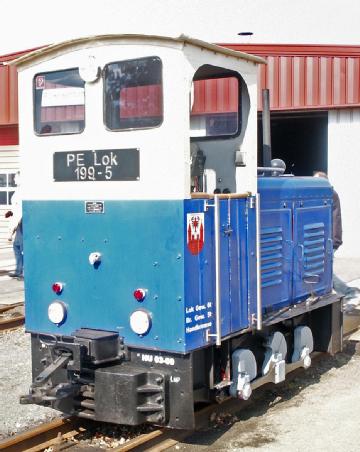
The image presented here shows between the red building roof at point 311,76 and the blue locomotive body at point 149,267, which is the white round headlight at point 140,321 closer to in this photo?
the blue locomotive body at point 149,267

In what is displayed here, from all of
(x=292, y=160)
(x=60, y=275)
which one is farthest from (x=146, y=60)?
(x=292, y=160)

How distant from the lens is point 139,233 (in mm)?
5164

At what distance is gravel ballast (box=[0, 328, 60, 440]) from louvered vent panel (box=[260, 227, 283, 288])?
85.2 inches

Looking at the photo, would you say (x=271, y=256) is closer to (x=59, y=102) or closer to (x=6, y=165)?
(x=59, y=102)

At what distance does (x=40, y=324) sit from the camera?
5.70m

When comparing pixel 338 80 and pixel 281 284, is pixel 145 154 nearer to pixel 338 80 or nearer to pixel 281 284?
pixel 281 284

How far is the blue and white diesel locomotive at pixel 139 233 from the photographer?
5.02 m

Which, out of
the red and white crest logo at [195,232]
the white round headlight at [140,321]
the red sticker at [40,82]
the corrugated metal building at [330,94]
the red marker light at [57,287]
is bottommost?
the white round headlight at [140,321]

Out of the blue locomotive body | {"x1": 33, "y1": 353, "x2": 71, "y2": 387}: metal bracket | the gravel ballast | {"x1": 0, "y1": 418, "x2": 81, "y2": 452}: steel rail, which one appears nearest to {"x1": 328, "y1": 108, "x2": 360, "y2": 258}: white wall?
the gravel ballast

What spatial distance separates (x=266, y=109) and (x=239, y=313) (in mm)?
2610

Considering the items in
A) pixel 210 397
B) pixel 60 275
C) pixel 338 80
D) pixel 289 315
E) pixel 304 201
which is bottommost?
pixel 210 397

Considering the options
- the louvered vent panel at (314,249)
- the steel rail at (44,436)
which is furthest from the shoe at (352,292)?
the steel rail at (44,436)

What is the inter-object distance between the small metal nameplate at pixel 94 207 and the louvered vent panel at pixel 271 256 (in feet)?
5.10

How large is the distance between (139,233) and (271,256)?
1.64 metres
